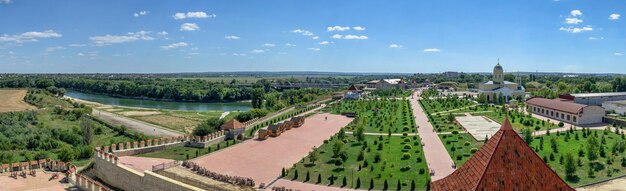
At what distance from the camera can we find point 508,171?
409 inches

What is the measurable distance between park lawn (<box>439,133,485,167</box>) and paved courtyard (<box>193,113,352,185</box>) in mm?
9789

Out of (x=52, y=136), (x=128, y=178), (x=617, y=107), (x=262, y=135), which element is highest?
(x=617, y=107)

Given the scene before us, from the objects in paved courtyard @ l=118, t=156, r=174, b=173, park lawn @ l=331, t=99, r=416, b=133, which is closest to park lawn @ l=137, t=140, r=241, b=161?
paved courtyard @ l=118, t=156, r=174, b=173

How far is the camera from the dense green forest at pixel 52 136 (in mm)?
30156

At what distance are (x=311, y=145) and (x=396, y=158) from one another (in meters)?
7.98

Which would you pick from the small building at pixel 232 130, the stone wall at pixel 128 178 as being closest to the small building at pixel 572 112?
the small building at pixel 232 130

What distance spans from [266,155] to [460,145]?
46.7 ft

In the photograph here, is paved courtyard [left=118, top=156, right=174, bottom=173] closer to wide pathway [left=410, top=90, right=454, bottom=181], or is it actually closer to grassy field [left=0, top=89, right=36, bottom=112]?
wide pathway [left=410, top=90, right=454, bottom=181]

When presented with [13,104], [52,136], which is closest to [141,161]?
[52,136]

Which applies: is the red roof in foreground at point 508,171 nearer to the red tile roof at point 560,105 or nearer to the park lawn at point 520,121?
the park lawn at point 520,121

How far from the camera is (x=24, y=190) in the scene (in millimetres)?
19281

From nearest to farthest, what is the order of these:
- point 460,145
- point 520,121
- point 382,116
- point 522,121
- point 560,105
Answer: point 460,145 → point 522,121 → point 520,121 → point 560,105 → point 382,116

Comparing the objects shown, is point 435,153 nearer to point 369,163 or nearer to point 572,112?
point 369,163

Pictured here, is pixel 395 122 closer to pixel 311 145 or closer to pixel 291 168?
pixel 311 145
